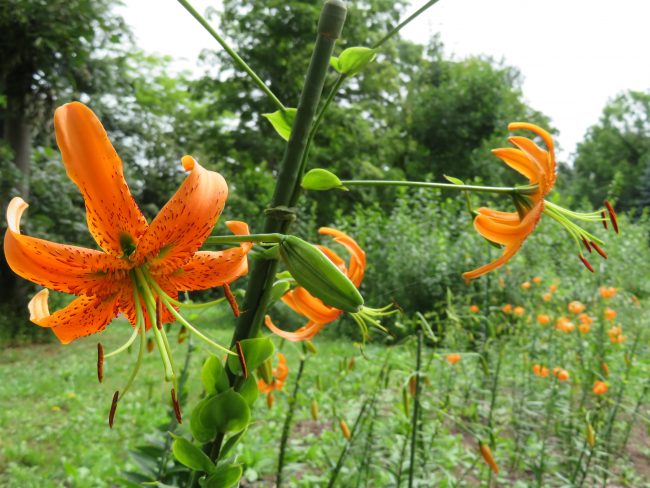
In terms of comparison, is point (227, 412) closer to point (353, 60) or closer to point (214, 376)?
point (214, 376)

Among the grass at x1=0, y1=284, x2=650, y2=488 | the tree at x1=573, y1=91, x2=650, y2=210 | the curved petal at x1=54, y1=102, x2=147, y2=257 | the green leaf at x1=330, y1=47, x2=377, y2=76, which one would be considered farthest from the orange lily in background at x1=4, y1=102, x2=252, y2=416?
the tree at x1=573, y1=91, x2=650, y2=210

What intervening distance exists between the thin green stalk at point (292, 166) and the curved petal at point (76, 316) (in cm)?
9

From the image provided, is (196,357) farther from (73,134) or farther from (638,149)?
Result: (638,149)

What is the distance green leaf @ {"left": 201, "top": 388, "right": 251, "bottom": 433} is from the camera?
1.18 feet

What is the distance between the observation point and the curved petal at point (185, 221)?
299 mm

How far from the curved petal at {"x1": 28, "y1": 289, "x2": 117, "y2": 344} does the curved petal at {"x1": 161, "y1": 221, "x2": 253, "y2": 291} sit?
0.05 meters

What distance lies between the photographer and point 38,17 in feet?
11.2

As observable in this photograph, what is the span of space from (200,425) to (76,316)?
104 mm

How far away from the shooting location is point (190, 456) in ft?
1.20

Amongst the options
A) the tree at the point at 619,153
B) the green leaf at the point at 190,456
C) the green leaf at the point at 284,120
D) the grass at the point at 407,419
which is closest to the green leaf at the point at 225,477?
the green leaf at the point at 190,456

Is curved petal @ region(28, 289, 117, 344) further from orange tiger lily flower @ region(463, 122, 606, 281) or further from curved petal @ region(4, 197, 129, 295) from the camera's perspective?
orange tiger lily flower @ region(463, 122, 606, 281)

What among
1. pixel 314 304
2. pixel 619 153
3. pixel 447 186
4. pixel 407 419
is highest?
pixel 619 153

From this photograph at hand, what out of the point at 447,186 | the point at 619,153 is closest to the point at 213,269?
the point at 447,186

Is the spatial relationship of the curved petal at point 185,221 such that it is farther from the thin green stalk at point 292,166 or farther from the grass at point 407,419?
the grass at point 407,419
